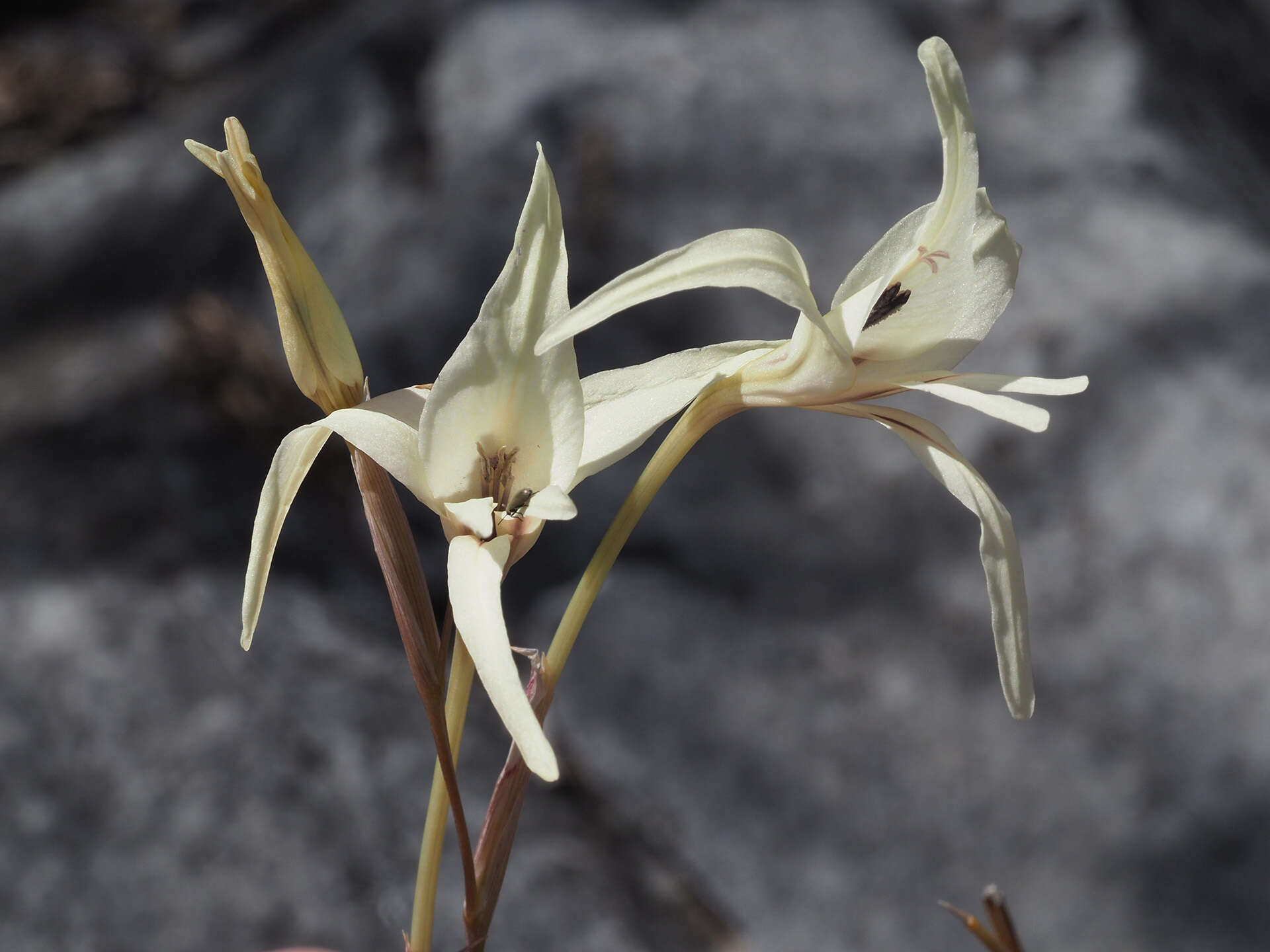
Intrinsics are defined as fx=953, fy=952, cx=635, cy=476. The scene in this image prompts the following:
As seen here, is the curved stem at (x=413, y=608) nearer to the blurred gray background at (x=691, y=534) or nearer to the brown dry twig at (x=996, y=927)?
the brown dry twig at (x=996, y=927)

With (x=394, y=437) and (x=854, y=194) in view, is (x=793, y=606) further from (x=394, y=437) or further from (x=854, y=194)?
(x=394, y=437)

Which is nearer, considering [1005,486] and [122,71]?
[1005,486]

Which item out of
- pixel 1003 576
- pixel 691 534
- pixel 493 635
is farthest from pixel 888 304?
pixel 691 534

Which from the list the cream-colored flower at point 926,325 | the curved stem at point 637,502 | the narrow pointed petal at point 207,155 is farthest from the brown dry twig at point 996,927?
the narrow pointed petal at point 207,155

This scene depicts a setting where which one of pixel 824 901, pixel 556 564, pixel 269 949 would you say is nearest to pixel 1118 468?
pixel 824 901

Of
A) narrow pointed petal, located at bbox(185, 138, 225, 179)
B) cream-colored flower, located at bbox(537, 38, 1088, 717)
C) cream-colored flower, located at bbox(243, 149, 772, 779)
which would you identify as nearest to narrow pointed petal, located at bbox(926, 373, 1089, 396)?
cream-colored flower, located at bbox(537, 38, 1088, 717)

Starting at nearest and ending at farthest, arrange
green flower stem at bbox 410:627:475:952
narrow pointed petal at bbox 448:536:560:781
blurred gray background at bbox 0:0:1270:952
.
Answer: narrow pointed petal at bbox 448:536:560:781 → green flower stem at bbox 410:627:475:952 → blurred gray background at bbox 0:0:1270:952

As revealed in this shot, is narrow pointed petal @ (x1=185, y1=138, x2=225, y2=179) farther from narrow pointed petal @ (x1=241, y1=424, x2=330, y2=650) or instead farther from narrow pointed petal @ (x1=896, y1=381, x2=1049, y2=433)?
narrow pointed petal @ (x1=896, y1=381, x2=1049, y2=433)
